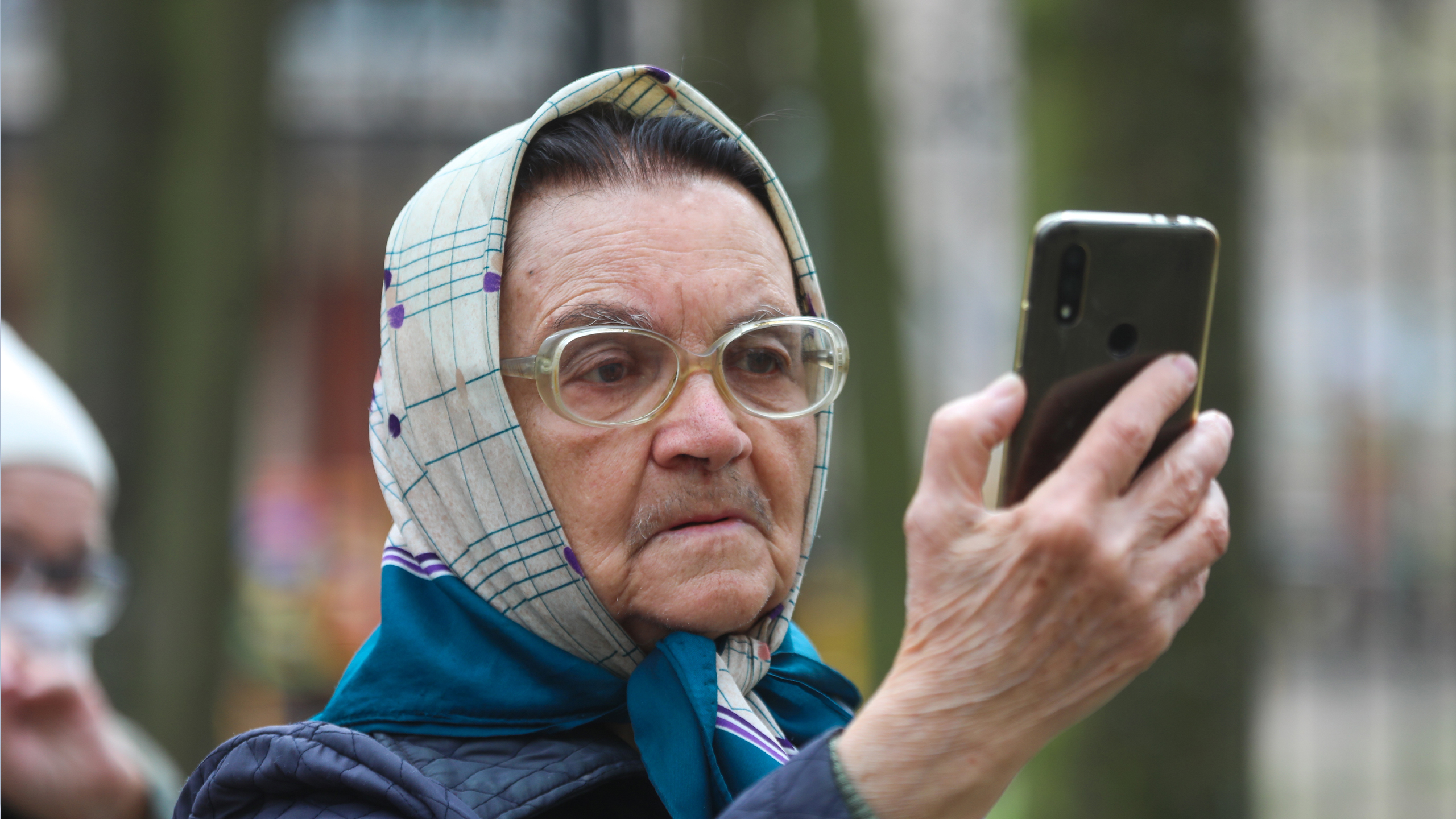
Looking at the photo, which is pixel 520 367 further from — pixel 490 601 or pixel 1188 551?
pixel 1188 551

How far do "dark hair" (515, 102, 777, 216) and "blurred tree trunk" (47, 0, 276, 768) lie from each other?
11.4 feet

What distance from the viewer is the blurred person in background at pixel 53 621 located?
106 inches

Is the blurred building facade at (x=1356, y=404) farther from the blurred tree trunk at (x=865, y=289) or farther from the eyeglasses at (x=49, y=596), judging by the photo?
the eyeglasses at (x=49, y=596)

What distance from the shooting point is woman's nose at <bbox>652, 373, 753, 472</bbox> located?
1.68 metres

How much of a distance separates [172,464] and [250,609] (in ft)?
11.1

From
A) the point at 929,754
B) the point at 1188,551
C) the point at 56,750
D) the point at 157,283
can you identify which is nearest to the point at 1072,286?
the point at 1188,551

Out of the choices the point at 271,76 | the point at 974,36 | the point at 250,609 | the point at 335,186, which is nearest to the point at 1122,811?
the point at 271,76

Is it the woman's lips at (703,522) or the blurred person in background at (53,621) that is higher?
the woman's lips at (703,522)

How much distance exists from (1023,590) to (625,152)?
3.05 feet

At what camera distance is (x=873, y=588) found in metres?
5.14

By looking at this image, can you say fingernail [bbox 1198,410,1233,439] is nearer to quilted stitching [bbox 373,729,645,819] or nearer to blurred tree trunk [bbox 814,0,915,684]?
quilted stitching [bbox 373,729,645,819]

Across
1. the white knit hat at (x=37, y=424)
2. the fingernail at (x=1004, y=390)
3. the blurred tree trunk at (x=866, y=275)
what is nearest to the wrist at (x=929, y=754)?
the fingernail at (x=1004, y=390)

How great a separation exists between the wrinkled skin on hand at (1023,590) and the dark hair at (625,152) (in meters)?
0.74

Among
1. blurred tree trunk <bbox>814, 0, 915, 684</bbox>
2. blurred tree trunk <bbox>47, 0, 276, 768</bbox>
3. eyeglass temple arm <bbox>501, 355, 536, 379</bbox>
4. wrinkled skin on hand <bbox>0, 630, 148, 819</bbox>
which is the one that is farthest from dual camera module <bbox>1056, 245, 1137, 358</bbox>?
blurred tree trunk <bbox>47, 0, 276, 768</bbox>
